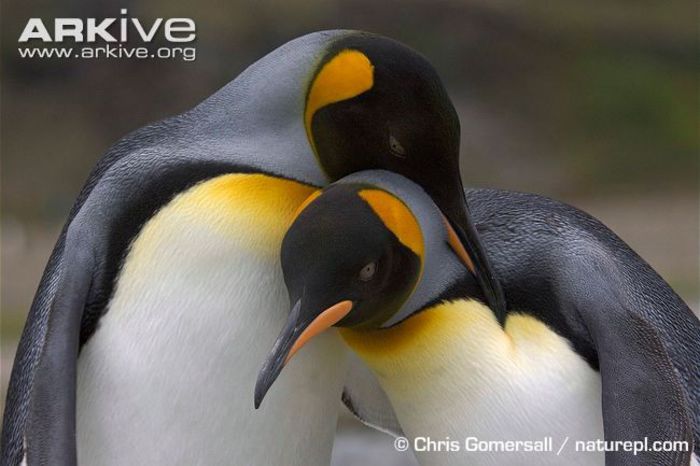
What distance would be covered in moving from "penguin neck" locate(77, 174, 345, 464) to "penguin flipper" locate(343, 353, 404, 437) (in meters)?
0.21

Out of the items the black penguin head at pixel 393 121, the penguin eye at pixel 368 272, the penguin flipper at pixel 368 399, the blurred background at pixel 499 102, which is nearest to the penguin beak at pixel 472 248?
the black penguin head at pixel 393 121

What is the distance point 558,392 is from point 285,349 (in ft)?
0.93

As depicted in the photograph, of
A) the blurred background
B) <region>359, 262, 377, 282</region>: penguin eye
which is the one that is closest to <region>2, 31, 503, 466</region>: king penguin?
<region>359, 262, 377, 282</region>: penguin eye

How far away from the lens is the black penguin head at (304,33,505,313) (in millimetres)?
1069

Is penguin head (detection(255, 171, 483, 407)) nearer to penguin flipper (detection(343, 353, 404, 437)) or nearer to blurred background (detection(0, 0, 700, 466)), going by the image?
penguin flipper (detection(343, 353, 404, 437))

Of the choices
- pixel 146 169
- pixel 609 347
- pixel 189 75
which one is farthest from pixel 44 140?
pixel 609 347

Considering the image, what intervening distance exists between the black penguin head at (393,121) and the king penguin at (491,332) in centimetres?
2

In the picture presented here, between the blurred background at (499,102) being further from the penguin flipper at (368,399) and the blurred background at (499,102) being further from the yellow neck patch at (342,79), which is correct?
the yellow neck patch at (342,79)

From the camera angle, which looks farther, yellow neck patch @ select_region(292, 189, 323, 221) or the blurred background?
the blurred background

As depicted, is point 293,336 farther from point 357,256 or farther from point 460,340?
point 460,340

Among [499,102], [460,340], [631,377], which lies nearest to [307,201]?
[460,340]

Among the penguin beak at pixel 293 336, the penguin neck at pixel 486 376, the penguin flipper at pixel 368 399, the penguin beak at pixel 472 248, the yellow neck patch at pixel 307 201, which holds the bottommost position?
the penguin flipper at pixel 368 399

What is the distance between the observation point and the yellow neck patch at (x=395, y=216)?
1028mm

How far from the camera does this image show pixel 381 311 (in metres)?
1.07
